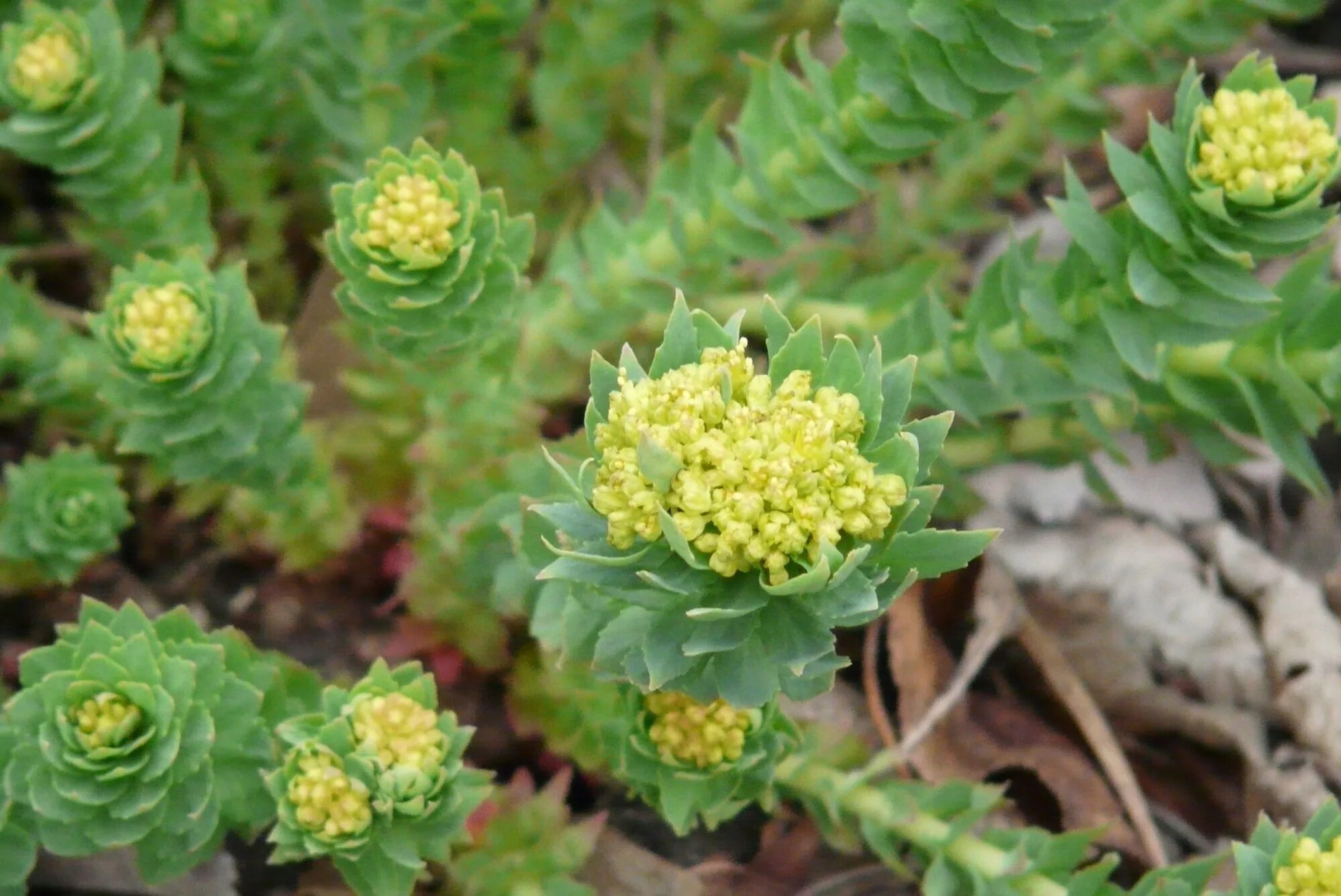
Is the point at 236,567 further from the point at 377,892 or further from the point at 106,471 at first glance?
the point at 377,892

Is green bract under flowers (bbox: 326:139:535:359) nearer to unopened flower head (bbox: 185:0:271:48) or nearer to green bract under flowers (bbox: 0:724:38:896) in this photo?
unopened flower head (bbox: 185:0:271:48)

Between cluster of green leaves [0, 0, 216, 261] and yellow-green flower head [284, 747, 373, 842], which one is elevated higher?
cluster of green leaves [0, 0, 216, 261]

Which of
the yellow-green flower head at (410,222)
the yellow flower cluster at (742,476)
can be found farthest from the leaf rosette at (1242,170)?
the yellow-green flower head at (410,222)

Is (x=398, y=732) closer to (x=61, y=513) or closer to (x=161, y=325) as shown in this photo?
(x=161, y=325)

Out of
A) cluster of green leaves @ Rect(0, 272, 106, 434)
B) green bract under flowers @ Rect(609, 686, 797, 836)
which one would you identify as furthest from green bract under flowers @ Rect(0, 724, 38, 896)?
green bract under flowers @ Rect(609, 686, 797, 836)

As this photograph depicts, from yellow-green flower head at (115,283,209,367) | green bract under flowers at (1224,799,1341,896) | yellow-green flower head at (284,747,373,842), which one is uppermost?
yellow-green flower head at (115,283,209,367)

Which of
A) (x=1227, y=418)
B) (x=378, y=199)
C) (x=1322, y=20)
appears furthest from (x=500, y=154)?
(x=1322, y=20)

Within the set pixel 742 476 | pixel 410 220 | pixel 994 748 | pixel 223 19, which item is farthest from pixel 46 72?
pixel 994 748
